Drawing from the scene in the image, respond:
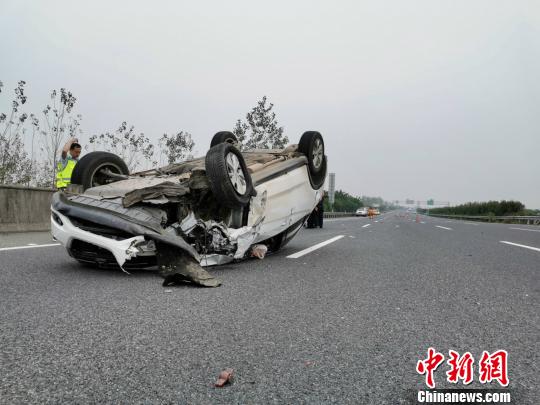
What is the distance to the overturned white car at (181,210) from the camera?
3.87m

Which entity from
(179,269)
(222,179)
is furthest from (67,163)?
(179,269)

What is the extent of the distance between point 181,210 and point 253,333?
2369 millimetres

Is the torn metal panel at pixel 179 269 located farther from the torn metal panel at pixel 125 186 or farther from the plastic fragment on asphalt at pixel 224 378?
the plastic fragment on asphalt at pixel 224 378

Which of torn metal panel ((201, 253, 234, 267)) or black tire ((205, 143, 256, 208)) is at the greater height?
black tire ((205, 143, 256, 208))

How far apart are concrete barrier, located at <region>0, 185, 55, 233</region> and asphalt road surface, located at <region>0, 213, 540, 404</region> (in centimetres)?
505

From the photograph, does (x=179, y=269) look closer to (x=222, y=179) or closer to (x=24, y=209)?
(x=222, y=179)

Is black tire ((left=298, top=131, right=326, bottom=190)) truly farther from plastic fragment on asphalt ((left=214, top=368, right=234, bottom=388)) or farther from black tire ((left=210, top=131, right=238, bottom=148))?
plastic fragment on asphalt ((left=214, top=368, right=234, bottom=388))

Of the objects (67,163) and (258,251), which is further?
A: (67,163)

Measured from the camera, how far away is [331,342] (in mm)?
2309

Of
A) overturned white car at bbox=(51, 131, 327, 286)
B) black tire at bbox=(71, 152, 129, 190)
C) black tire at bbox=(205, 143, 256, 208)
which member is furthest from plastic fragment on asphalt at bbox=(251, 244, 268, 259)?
black tire at bbox=(71, 152, 129, 190)

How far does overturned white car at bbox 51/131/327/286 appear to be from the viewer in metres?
3.87

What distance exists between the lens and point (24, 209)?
9.36m

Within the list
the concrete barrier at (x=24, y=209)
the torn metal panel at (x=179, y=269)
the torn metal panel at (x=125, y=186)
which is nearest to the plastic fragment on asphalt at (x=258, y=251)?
the torn metal panel at (x=125, y=186)

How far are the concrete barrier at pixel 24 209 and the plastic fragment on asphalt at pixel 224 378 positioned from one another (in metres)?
8.66
